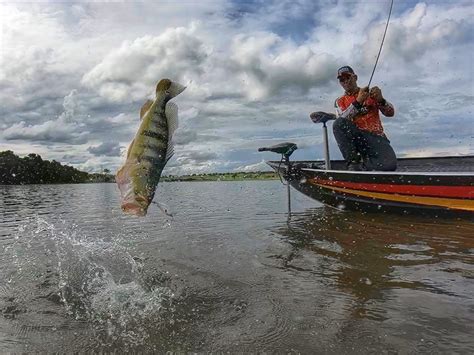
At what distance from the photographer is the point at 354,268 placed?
17.6ft

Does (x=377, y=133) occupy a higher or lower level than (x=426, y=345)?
higher

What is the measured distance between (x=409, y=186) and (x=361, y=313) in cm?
610

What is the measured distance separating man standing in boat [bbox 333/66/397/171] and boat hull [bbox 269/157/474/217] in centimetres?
64

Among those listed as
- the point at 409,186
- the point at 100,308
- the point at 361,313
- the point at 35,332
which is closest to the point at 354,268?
the point at 361,313

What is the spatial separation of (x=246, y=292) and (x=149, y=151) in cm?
199

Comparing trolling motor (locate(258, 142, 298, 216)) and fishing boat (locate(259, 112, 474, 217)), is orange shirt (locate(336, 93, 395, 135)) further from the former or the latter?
A: trolling motor (locate(258, 142, 298, 216))

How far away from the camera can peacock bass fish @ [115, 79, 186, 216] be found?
130 inches

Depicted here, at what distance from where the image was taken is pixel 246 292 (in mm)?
4508

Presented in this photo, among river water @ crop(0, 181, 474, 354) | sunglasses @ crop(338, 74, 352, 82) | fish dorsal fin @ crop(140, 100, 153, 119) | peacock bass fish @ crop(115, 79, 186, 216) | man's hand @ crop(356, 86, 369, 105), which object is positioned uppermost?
sunglasses @ crop(338, 74, 352, 82)

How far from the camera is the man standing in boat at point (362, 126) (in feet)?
31.0

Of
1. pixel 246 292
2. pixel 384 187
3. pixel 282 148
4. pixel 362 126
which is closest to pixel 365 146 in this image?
pixel 362 126

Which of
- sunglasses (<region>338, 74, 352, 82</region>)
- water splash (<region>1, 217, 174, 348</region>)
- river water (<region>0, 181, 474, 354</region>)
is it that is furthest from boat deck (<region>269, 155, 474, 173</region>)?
water splash (<region>1, 217, 174, 348</region>)

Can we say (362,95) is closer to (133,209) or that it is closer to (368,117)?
(368,117)

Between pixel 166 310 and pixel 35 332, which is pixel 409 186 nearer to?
pixel 166 310
